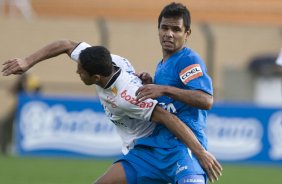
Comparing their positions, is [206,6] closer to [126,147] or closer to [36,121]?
[36,121]

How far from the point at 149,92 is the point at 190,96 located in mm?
351

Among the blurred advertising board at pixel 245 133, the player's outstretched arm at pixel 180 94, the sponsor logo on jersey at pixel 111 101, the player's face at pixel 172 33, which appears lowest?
the blurred advertising board at pixel 245 133

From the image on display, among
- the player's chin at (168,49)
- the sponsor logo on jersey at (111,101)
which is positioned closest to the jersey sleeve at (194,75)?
the player's chin at (168,49)

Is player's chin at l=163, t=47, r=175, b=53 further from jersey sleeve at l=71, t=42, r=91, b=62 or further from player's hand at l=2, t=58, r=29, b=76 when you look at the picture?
player's hand at l=2, t=58, r=29, b=76

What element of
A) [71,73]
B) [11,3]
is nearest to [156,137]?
[71,73]

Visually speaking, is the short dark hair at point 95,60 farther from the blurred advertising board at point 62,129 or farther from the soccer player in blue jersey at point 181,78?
the blurred advertising board at point 62,129

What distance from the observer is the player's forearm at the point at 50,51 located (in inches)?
321

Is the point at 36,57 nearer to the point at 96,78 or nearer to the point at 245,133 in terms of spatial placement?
the point at 96,78

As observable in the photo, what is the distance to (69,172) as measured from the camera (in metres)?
15.9

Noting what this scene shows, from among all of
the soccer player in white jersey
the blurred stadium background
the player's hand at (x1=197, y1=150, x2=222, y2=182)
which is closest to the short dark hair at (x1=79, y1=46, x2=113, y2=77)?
the soccer player in white jersey

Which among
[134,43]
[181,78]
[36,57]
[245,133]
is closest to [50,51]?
[36,57]

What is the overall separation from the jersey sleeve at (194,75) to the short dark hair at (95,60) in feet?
2.15

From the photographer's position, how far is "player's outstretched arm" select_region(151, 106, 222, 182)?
25.8 feet

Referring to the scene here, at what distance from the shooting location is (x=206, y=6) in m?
29.0
